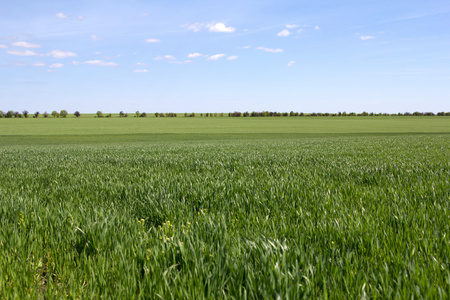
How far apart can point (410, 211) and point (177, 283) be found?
324 centimetres

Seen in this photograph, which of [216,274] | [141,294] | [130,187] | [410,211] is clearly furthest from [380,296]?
[130,187]

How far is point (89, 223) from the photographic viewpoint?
10.8 ft

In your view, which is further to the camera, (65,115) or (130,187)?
(65,115)

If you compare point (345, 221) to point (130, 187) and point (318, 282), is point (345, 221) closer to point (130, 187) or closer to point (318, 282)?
point (318, 282)

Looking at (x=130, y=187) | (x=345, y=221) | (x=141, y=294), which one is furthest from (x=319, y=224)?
(x=130, y=187)

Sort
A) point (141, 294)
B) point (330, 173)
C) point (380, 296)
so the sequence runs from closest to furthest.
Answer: point (380, 296) < point (141, 294) < point (330, 173)

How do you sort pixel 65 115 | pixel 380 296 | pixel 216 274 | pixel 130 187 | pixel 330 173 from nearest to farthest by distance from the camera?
pixel 380 296, pixel 216 274, pixel 130 187, pixel 330 173, pixel 65 115

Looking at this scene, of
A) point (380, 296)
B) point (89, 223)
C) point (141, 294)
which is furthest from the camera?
point (89, 223)

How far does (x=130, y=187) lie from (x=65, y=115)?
152606 mm

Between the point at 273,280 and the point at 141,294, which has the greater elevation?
the point at 273,280

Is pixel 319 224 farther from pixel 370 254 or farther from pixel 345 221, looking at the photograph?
pixel 370 254

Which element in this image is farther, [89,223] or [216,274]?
[89,223]

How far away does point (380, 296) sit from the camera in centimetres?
193

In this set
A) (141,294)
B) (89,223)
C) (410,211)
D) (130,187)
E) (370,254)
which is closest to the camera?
(141,294)
